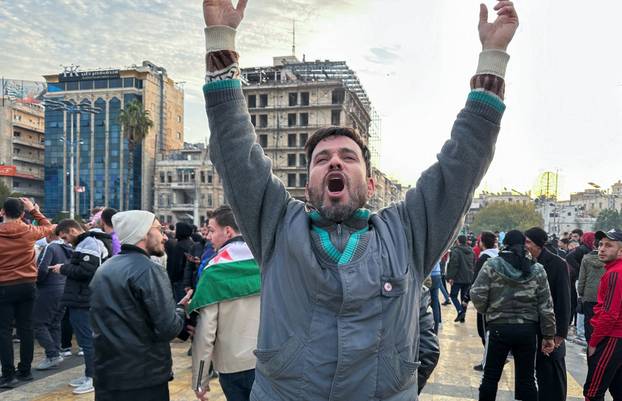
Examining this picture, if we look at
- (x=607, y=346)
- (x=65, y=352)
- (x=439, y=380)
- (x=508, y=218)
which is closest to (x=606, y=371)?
(x=607, y=346)

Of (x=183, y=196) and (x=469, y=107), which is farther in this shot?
(x=183, y=196)

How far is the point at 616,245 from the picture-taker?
17.7 ft

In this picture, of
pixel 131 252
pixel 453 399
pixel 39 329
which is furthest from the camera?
pixel 39 329

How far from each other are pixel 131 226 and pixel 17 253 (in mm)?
3318

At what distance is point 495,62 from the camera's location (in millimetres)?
1766

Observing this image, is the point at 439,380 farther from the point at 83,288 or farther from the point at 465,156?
the point at 465,156

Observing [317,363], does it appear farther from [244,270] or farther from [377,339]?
[244,270]

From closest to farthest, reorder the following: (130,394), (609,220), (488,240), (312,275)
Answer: (312,275) < (130,394) < (488,240) < (609,220)

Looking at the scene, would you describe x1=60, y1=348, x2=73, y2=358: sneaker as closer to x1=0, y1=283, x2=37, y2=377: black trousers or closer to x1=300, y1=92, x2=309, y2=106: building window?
x1=0, y1=283, x2=37, y2=377: black trousers

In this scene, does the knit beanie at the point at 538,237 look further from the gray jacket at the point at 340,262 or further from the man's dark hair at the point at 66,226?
the man's dark hair at the point at 66,226

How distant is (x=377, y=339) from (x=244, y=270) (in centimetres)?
218

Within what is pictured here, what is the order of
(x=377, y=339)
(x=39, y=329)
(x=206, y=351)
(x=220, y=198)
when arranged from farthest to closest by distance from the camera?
(x=220, y=198)
(x=39, y=329)
(x=206, y=351)
(x=377, y=339)

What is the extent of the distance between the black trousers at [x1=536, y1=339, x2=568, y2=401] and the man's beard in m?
4.30

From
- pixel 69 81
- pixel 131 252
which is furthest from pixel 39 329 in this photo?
pixel 69 81
